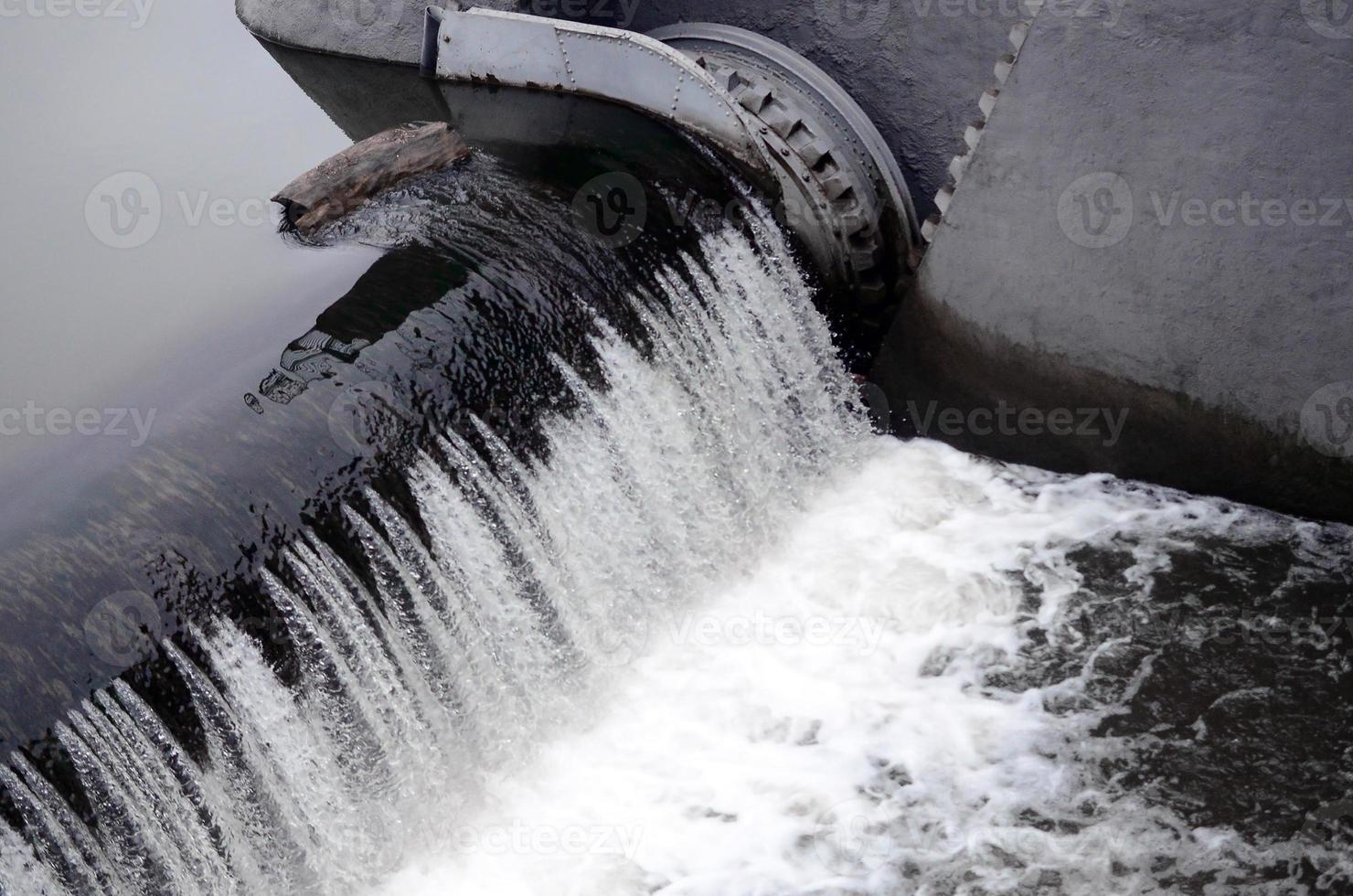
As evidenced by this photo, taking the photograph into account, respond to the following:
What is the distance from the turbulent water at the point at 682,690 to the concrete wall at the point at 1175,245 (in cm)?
33

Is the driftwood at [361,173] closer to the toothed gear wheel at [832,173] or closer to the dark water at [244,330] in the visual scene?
the dark water at [244,330]

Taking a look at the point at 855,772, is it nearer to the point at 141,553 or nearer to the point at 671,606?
the point at 671,606

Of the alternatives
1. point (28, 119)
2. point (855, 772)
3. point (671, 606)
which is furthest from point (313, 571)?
point (28, 119)

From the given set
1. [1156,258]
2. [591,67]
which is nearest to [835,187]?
[591,67]

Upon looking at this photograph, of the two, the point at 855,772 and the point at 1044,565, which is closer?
the point at 855,772

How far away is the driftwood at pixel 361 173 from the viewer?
5.63 m

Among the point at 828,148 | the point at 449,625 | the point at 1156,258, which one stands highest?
the point at 828,148

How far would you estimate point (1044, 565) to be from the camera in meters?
5.24

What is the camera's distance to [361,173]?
224 inches

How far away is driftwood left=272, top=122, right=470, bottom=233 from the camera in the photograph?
5629mm

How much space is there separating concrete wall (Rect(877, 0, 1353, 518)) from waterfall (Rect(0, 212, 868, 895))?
1.09m

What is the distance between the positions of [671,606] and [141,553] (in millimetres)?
2087

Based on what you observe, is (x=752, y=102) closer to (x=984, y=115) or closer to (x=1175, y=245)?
(x=984, y=115)

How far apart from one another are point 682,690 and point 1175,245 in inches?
110
